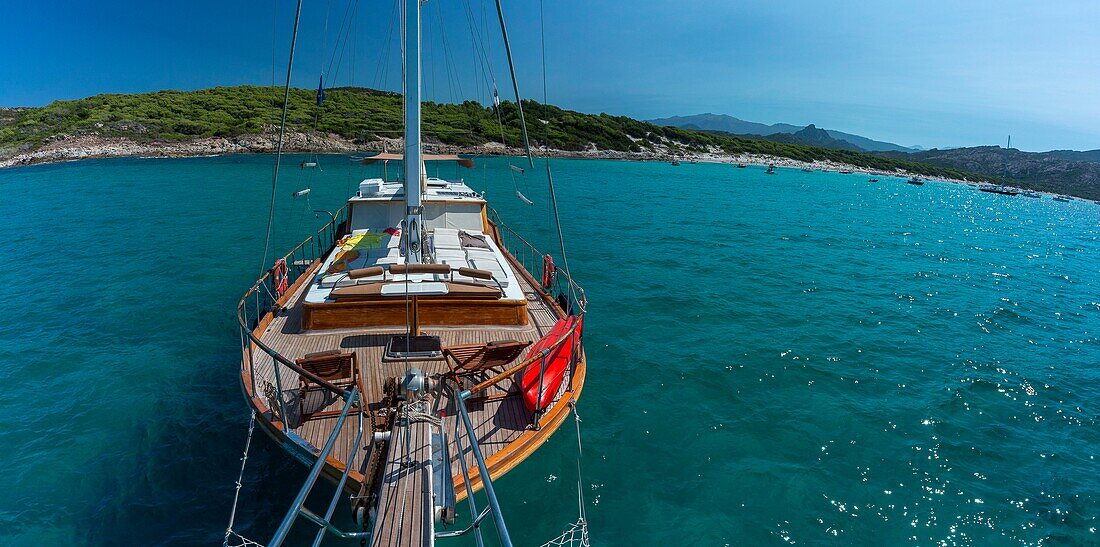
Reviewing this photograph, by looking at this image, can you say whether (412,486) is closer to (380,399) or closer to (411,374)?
(411,374)

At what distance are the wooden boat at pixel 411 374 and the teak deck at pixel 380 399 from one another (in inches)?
1.1

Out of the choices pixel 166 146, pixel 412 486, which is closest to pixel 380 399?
pixel 412 486

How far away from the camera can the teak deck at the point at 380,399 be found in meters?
6.88

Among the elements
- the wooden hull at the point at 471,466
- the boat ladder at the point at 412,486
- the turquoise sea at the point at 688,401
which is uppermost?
the boat ladder at the point at 412,486

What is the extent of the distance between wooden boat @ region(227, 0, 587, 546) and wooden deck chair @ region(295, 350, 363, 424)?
2 centimetres

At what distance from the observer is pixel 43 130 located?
3130 inches

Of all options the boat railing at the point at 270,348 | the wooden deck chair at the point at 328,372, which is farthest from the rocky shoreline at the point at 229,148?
the wooden deck chair at the point at 328,372

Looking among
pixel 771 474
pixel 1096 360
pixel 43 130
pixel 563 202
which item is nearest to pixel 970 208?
pixel 563 202

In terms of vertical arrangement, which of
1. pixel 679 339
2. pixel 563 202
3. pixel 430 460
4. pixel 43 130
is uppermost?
pixel 43 130

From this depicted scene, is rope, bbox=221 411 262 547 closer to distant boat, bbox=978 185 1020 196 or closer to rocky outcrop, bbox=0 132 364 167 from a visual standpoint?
rocky outcrop, bbox=0 132 364 167

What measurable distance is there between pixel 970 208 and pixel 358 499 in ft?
305

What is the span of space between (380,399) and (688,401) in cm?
761

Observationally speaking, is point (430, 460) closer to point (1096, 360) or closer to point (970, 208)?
point (1096, 360)

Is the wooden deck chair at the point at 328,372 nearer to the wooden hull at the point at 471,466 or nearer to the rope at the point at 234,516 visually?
the wooden hull at the point at 471,466
